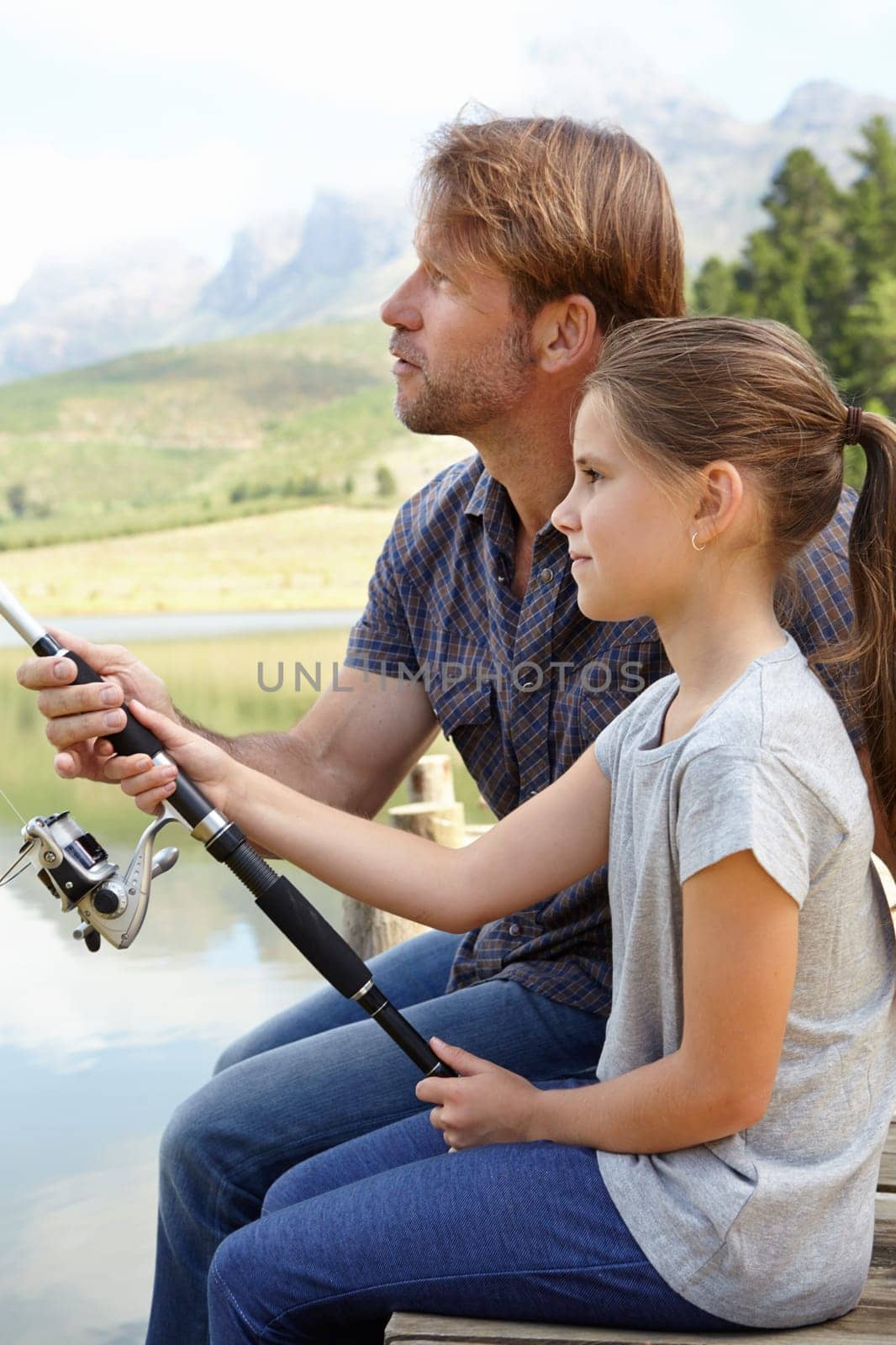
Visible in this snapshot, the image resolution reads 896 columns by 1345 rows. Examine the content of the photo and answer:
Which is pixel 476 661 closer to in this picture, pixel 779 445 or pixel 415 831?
pixel 779 445

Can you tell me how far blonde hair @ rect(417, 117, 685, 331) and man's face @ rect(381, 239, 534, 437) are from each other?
26 millimetres

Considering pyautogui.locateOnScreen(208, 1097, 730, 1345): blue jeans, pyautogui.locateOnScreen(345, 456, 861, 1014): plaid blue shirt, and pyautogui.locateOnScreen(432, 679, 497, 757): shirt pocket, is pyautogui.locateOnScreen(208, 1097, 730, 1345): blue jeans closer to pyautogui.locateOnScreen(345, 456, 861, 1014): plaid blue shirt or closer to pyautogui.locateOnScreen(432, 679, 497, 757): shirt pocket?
pyautogui.locateOnScreen(345, 456, 861, 1014): plaid blue shirt

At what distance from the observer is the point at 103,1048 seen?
165 inches

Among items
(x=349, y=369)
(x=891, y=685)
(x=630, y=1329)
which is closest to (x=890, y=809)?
(x=891, y=685)

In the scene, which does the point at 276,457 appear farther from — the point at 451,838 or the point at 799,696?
the point at 799,696

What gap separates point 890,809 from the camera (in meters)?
1.19

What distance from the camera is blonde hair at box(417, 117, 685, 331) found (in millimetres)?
1690

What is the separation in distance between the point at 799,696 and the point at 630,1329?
477 mm

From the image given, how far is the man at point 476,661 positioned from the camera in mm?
1538

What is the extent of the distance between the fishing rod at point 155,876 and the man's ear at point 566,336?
0.67 meters

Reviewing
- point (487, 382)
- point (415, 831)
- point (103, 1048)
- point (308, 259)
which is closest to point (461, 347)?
point (487, 382)

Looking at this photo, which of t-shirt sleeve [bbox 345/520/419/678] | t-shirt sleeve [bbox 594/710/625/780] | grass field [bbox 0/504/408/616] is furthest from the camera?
grass field [bbox 0/504/408/616]

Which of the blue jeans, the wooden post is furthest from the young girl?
the wooden post

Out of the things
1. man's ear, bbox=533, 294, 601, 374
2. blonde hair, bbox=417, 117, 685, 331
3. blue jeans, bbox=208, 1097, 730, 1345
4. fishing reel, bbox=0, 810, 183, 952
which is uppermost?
blonde hair, bbox=417, 117, 685, 331
